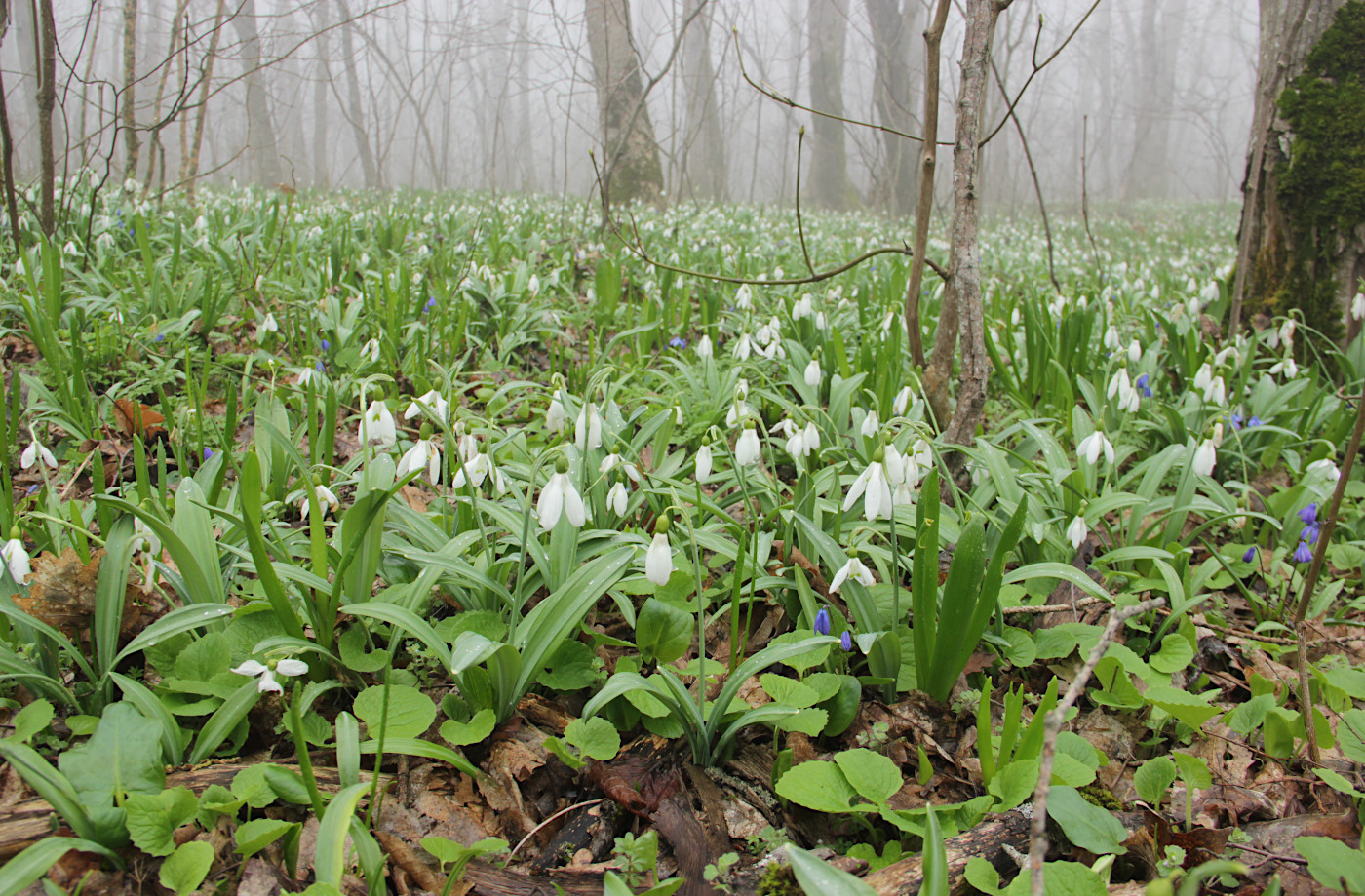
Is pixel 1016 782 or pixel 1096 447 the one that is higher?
pixel 1096 447

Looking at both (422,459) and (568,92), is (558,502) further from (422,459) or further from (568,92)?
(568,92)

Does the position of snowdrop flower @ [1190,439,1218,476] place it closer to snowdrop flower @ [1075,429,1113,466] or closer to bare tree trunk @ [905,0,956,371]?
snowdrop flower @ [1075,429,1113,466]

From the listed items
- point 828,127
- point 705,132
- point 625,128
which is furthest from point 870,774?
point 705,132

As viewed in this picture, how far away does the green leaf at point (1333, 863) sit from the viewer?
1.03 meters

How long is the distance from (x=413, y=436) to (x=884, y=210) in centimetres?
1345

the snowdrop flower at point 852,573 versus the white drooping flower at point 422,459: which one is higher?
the white drooping flower at point 422,459

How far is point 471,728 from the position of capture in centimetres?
147

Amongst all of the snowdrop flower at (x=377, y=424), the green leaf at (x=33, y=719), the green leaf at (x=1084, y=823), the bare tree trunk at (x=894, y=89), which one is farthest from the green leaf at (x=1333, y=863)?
the bare tree trunk at (x=894, y=89)

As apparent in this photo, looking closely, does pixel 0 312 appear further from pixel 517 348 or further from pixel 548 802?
pixel 548 802

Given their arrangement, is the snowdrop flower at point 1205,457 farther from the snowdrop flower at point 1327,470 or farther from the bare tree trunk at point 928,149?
the bare tree trunk at point 928,149

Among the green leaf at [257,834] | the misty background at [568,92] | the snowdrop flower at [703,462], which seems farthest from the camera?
the misty background at [568,92]

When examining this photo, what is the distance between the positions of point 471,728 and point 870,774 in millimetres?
734

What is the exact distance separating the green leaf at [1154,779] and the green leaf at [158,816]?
1.56m

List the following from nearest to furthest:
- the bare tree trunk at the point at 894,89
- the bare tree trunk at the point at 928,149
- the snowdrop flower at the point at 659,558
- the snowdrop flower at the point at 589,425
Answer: the snowdrop flower at the point at 659,558, the snowdrop flower at the point at 589,425, the bare tree trunk at the point at 928,149, the bare tree trunk at the point at 894,89
